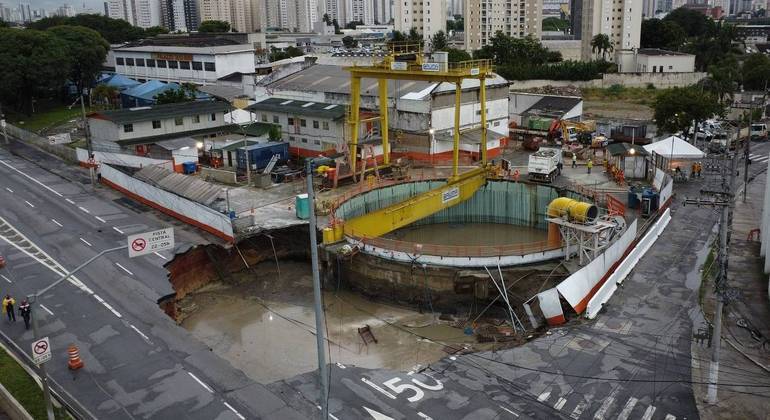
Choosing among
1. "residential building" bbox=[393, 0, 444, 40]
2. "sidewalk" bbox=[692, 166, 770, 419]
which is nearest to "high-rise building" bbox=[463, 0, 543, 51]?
"residential building" bbox=[393, 0, 444, 40]

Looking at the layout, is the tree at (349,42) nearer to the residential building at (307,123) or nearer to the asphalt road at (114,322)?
the residential building at (307,123)

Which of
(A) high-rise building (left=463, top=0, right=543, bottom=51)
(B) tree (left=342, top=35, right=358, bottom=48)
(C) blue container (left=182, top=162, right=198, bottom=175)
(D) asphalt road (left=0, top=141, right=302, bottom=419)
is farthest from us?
(B) tree (left=342, top=35, right=358, bottom=48)

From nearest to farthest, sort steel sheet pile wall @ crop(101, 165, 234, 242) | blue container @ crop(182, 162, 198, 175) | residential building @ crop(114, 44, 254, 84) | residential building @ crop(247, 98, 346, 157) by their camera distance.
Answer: steel sheet pile wall @ crop(101, 165, 234, 242), blue container @ crop(182, 162, 198, 175), residential building @ crop(247, 98, 346, 157), residential building @ crop(114, 44, 254, 84)

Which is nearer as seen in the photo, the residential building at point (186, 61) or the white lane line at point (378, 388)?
the white lane line at point (378, 388)

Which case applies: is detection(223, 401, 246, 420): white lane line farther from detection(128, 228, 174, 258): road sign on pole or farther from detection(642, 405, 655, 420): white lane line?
detection(642, 405, 655, 420): white lane line

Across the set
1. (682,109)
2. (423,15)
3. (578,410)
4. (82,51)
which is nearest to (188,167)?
(578,410)

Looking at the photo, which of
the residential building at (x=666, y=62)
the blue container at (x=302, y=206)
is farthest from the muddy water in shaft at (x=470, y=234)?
the residential building at (x=666, y=62)
